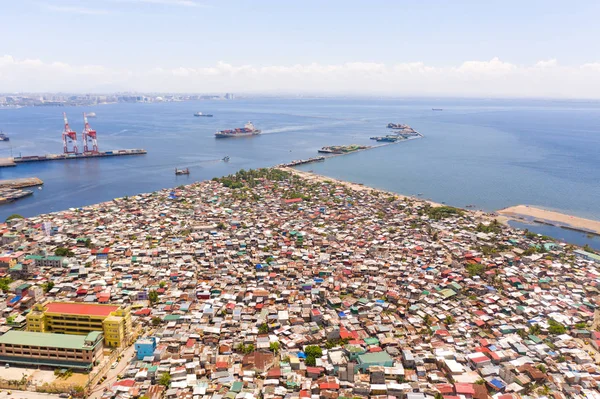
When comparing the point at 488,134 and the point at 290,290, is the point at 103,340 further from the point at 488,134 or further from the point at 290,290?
the point at 488,134

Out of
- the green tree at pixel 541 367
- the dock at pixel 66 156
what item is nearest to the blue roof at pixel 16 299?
the green tree at pixel 541 367

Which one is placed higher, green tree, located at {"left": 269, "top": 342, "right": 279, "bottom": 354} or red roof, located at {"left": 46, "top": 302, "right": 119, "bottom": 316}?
red roof, located at {"left": 46, "top": 302, "right": 119, "bottom": 316}

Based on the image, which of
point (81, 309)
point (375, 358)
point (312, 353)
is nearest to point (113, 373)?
point (81, 309)

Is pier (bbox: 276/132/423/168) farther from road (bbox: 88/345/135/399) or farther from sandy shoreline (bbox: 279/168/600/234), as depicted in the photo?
road (bbox: 88/345/135/399)

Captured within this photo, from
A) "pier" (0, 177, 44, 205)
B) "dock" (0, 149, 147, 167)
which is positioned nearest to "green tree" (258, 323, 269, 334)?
"pier" (0, 177, 44, 205)

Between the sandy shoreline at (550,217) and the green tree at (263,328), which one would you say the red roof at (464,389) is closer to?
the green tree at (263,328)

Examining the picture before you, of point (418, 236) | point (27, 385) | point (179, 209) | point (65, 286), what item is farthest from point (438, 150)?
point (27, 385)
